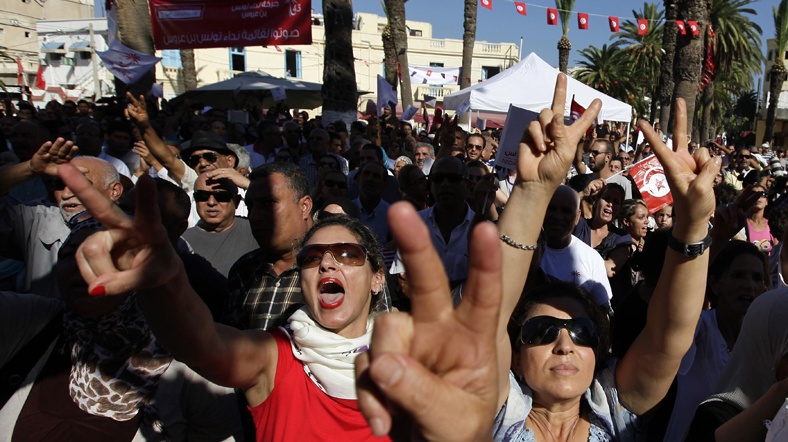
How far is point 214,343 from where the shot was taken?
1775mm

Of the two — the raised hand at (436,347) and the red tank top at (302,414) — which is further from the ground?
the raised hand at (436,347)

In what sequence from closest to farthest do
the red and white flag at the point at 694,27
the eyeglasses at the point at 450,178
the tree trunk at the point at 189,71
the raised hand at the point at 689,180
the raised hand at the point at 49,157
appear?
the raised hand at the point at 689,180 → the raised hand at the point at 49,157 → the eyeglasses at the point at 450,178 → the red and white flag at the point at 694,27 → the tree trunk at the point at 189,71

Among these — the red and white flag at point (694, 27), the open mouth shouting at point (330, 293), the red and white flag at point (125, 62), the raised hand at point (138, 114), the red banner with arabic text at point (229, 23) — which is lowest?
the open mouth shouting at point (330, 293)

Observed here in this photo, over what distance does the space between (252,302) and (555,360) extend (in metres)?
1.45

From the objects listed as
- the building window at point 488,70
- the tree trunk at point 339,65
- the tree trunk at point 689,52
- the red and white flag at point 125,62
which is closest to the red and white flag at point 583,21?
the tree trunk at point 689,52

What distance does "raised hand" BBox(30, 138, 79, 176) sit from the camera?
9.71ft

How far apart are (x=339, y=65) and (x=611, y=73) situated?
1437 inches

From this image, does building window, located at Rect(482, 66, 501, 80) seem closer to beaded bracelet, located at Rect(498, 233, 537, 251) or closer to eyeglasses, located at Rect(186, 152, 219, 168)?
eyeglasses, located at Rect(186, 152, 219, 168)

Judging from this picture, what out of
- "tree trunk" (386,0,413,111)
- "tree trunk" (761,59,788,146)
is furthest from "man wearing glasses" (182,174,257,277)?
"tree trunk" (761,59,788,146)

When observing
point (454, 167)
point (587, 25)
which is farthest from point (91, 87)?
point (454, 167)

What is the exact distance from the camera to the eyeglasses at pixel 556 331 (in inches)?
79.2

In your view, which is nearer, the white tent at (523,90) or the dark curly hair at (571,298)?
the dark curly hair at (571,298)

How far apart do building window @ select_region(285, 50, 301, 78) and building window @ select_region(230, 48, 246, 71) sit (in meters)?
3.01

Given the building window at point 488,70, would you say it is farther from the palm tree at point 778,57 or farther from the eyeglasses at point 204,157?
the eyeglasses at point 204,157
